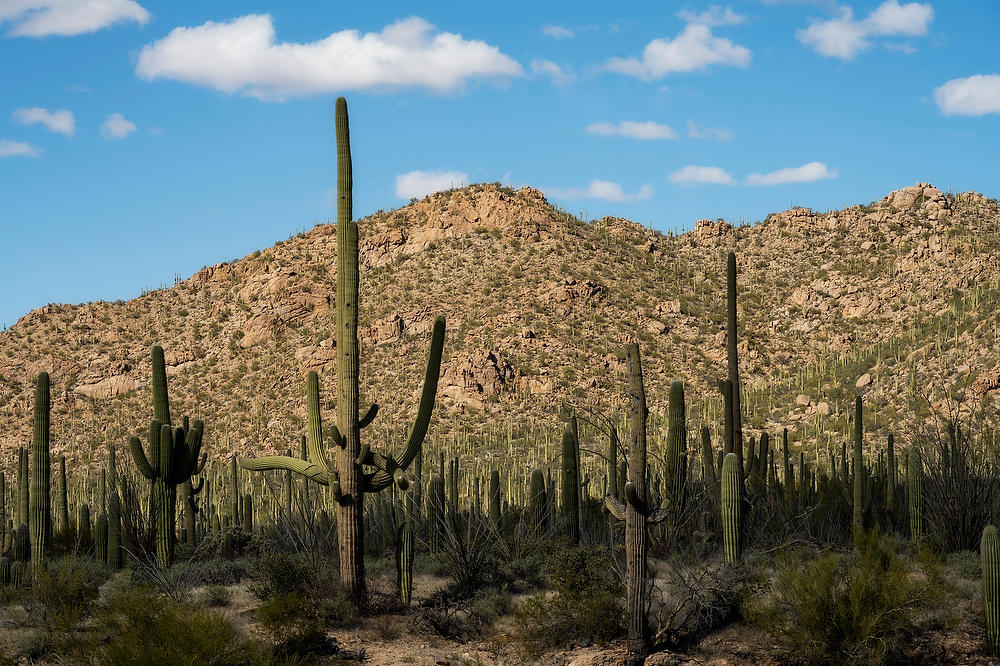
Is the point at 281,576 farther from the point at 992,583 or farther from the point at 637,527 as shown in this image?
the point at 992,583

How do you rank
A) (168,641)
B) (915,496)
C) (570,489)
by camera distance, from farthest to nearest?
(570,489), (915,496), (168,641)

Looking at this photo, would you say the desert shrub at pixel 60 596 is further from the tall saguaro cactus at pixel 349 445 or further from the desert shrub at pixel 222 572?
the tall saguaro cactus at pixel 349 445

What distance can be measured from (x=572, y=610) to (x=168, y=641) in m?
5.09

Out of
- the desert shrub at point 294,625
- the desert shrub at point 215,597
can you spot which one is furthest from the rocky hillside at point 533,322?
the desert shrub at point 294,625

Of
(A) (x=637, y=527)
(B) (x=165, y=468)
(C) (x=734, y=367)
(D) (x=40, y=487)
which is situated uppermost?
(C) (x=734, y=367)

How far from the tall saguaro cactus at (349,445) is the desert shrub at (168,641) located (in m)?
2.78

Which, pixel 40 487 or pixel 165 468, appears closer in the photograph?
pixel 165 468

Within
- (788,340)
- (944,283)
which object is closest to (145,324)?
(788,340)

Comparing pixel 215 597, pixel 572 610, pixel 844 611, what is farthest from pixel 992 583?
pixel 215 597

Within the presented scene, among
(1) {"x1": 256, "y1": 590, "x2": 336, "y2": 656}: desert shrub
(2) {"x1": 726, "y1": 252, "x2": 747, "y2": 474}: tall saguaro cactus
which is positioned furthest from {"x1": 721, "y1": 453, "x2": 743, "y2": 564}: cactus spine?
(1) {"x1": 256, "y1": 590, "x2": 336, "y2": 656}: desert shrub

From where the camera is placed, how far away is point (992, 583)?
36.3 ft

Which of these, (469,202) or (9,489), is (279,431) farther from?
(469,202)

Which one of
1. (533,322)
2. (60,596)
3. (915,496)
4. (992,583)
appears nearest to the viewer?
(992,583)

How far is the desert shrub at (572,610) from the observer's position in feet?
39.1
